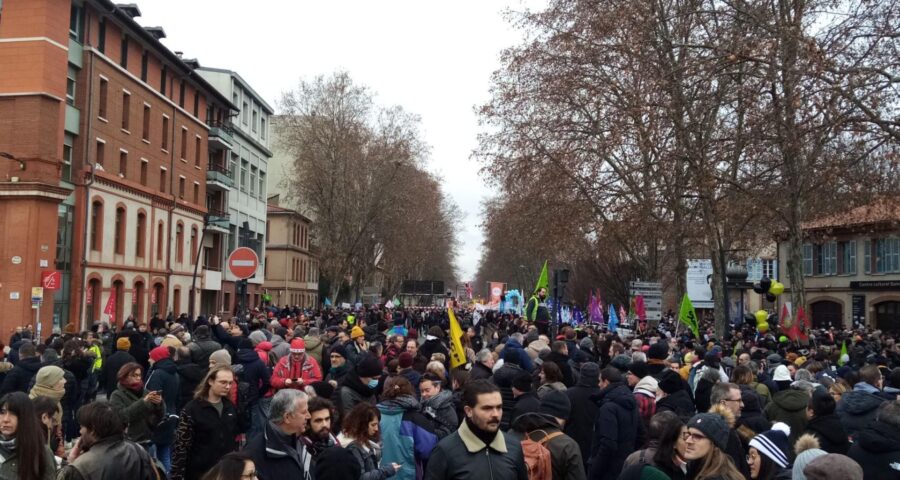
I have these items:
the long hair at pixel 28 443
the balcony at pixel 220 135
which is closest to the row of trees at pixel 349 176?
the balcony at pixel 220 135

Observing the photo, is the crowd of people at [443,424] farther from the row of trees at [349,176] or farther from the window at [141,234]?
the row of trees at [349,176]

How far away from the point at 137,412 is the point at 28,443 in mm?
2710

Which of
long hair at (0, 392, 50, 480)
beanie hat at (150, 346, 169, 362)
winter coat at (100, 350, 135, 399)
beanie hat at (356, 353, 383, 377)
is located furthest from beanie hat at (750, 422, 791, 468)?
winter coat at (100, 350, 135, 399)

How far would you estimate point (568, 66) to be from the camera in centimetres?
3027

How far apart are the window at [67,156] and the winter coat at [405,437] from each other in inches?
1126

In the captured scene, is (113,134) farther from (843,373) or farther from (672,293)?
(672,293)

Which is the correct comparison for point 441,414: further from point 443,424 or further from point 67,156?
point 67,156

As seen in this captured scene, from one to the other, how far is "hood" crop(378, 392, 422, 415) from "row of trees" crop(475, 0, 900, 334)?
11.9 meters

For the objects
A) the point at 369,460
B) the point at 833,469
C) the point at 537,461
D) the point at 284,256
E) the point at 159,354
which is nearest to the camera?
the point at 833,469

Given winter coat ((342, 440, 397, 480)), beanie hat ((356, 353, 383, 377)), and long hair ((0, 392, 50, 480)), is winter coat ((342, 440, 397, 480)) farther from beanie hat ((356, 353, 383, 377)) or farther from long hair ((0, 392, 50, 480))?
long hair ((0, 392, 50, 480))

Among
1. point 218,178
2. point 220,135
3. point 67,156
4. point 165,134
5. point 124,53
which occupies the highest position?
point 124,53

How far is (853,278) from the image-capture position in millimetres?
47531

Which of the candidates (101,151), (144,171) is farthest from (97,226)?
(144,171)

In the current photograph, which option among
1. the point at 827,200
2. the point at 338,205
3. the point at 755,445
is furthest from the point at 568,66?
the point at 338,205
